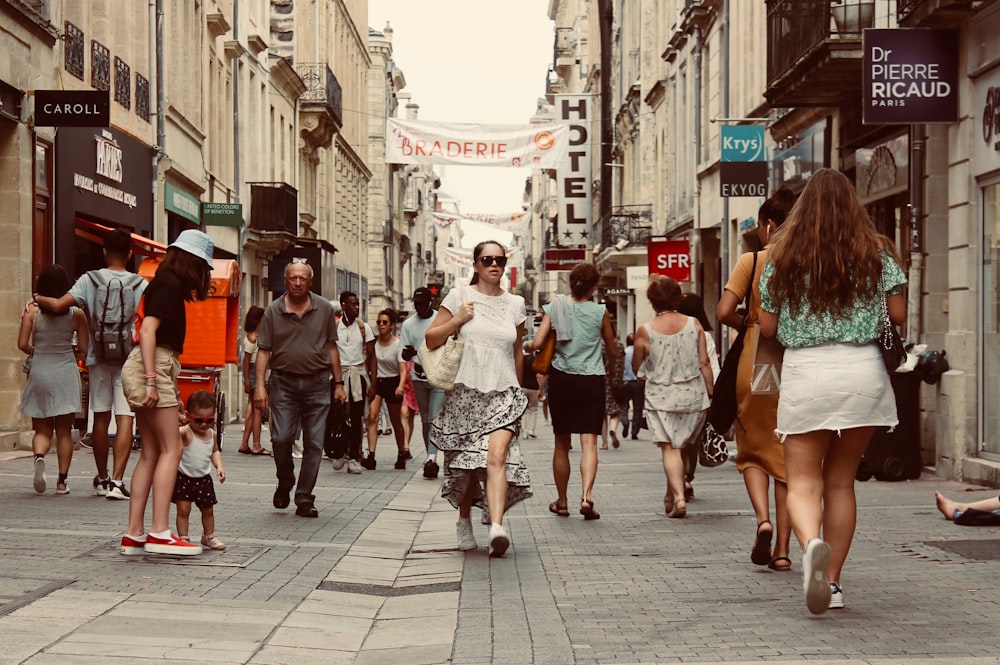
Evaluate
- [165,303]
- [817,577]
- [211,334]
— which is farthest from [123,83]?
[817,577]

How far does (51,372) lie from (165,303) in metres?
3.23

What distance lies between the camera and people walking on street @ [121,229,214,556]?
28.3 ft

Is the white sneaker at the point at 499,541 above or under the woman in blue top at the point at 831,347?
under

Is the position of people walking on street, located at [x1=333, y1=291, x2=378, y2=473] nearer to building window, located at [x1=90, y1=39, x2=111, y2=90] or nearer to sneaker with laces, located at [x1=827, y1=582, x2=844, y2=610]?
building window, located at [x1=90, y1=39, x2=111, y2=90]

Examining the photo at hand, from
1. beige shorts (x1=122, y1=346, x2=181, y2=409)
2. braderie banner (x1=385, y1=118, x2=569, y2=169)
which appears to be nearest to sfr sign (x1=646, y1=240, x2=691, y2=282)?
braderie banner (x1=385, y1=118, x2=569, y2=169)

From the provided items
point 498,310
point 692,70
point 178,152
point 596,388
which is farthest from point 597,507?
point 692,70

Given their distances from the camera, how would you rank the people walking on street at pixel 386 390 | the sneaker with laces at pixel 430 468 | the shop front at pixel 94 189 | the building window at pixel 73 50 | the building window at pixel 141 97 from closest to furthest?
the sneaker with laces at pixel 430 468
the people walking on street at pixel 386 390
the shop front at pixel 94 189
the building window at pixel 73 50
the building window at pixel 141 97

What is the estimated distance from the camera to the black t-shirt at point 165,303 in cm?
884

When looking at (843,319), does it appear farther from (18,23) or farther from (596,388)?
(18,23)

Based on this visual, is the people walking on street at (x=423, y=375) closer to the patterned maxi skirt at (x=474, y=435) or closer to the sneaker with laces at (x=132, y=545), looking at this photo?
the patterned maxi skirt at (x=474, y=435)

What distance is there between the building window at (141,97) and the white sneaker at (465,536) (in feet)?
53.2

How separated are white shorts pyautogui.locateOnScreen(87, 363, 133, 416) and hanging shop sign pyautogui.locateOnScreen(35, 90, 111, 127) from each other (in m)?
5.74

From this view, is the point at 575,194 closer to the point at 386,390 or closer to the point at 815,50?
the point at 815,50

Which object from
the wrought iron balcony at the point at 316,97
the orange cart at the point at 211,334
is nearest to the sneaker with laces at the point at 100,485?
the orange cart at the point at 211,334
